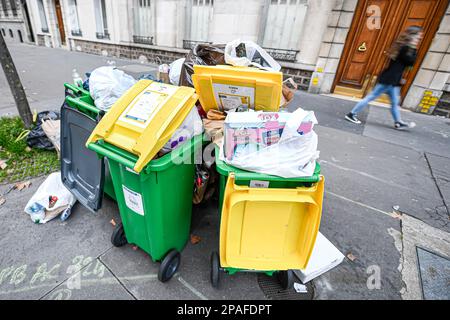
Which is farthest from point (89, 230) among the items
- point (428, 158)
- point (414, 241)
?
point (428, 158)

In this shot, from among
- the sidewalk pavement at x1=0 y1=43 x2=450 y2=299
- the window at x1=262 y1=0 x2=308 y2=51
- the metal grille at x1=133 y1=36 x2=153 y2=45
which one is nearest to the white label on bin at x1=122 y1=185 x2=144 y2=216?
the sidewalk pavement at x1=0 y1=43 x2=450 y2=299

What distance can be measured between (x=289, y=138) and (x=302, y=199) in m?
0.35

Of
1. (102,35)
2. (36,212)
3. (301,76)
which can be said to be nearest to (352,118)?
(301,76)

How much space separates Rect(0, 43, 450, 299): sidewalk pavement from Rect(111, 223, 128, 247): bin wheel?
66 millimetres

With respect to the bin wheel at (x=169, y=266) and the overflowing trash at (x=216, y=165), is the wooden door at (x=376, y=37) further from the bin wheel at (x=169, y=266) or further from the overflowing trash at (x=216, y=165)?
the bin wheel at (x=169, y=266)

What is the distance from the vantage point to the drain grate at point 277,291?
1733mm

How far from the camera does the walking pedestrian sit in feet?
14.8

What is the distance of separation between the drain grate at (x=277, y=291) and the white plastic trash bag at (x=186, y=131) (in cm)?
122

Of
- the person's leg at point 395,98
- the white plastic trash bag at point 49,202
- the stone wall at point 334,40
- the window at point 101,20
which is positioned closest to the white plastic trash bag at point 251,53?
the white plastic trash bag at point 49,202

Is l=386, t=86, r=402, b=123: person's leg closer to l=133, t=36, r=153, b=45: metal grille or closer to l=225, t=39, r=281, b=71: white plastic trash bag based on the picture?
l=225, t=39, r=281, b=71: white plastic trash bag

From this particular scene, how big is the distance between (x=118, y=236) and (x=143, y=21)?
34.9 feet

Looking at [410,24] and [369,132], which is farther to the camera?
[410,24]
